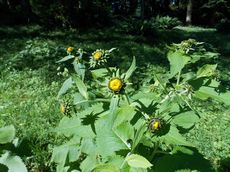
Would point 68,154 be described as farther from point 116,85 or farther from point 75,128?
point 116,85

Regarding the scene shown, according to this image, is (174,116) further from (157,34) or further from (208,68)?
(157,34)

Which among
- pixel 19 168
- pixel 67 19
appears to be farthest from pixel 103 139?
pixel 67 19

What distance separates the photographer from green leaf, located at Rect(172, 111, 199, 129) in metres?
2.01

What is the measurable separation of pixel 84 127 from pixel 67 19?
41.5ft

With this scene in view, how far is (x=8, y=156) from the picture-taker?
1.90 metres

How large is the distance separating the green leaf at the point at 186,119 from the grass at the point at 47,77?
733 mm

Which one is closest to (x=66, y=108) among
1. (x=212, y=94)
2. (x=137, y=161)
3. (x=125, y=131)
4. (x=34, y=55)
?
(x=125, y=131)

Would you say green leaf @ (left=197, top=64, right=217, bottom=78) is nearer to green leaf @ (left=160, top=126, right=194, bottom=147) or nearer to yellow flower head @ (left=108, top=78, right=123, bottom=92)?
green leaf @ (left=160, top=126, right=194, bottom=147)

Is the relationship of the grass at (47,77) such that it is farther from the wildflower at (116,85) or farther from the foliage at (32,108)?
the wildflower at (116,85)

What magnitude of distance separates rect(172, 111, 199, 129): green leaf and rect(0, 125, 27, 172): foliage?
76 centimetres

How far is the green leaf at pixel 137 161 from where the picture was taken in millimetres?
1742

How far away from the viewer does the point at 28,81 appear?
735 cm

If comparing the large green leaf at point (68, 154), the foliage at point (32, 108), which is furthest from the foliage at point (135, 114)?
the foliage at point (32, 108)

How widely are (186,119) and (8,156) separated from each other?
87cm
